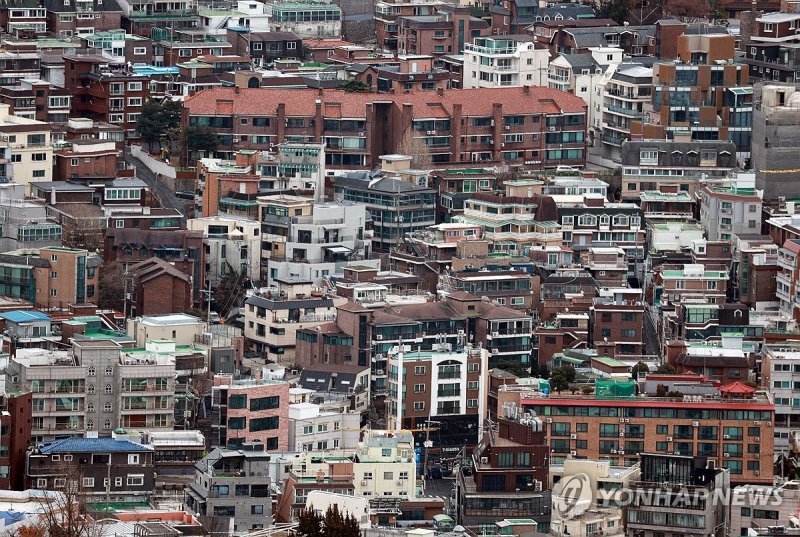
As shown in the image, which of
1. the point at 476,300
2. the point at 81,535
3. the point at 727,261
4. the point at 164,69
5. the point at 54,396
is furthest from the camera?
the point at 164,69

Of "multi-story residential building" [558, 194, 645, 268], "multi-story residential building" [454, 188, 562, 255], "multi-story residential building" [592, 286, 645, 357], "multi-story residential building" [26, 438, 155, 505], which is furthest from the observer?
"multi-story residential building" [558, 194, 645, 268]

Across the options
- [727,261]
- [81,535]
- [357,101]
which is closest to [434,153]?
[357,101]

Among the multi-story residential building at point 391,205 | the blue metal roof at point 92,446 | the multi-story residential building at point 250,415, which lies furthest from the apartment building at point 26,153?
the blue metal roof at point 92,446

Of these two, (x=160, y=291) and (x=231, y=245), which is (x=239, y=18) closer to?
(x=231, y=245)

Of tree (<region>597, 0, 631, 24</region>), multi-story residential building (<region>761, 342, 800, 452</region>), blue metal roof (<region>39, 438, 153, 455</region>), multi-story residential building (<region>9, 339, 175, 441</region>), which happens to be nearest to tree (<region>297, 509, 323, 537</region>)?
blue metal roof (<region>39, 438, 153, 455</region>)

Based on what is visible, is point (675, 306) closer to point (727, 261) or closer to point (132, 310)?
point (727, 261)

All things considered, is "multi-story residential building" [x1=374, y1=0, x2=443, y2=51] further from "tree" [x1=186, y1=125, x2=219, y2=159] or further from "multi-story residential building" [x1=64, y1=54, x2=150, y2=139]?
"tree" [x1=186, y1=125, x2=219, y2=159]

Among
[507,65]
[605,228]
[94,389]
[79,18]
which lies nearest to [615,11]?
[507,65]
